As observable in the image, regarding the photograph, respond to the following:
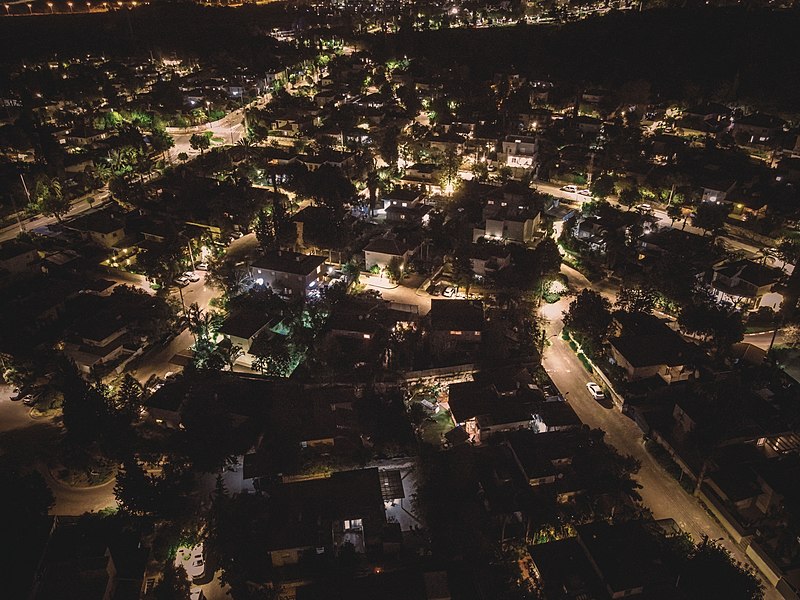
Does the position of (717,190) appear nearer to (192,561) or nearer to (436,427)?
(436,427)

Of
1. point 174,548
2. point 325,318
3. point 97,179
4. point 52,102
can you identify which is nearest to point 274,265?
point 325,318

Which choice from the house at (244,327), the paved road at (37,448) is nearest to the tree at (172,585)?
the paved road at (37,448)

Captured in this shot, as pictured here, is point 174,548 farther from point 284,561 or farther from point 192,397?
point 192,397

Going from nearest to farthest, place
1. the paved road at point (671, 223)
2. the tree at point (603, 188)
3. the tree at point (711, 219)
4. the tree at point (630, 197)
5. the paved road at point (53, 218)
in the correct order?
the tree at point (711, 219) → the paved road at point (671, 223) → the paved road at point (53, 218) → the tree at point (630, 197) → the tree at point (603, 188)

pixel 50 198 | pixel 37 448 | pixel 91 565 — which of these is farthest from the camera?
pixel 50 198

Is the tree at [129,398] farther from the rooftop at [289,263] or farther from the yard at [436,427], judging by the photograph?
the yard at [436,427]

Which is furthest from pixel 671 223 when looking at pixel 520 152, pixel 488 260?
pixel 488 260
